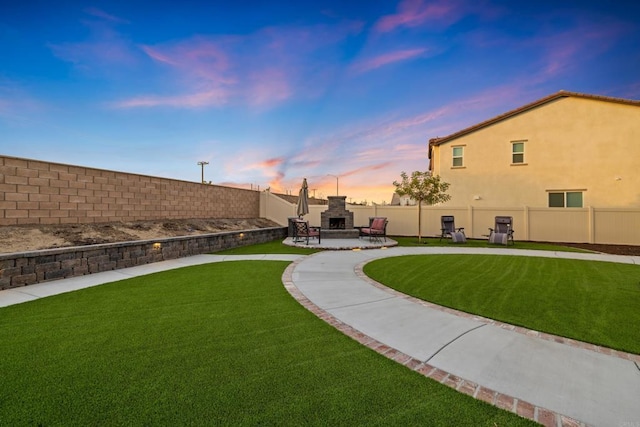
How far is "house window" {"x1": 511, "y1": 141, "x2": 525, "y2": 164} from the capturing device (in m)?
16.2

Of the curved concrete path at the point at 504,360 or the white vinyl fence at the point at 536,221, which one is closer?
the curved concrete path at the point at 504,360

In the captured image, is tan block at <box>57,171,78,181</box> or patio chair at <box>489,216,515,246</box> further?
patio chair at <box>489,216,515,246</box>

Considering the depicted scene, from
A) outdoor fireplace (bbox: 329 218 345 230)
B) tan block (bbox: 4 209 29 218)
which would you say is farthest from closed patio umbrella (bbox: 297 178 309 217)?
tan block (bbox: 4 209 29 218)

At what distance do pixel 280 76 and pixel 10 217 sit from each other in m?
11.4

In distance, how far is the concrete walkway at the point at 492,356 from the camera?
2.08 meters

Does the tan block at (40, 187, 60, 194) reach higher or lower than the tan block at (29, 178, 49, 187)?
lower

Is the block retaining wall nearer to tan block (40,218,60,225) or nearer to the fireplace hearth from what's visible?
tan block (40,218,60,225)

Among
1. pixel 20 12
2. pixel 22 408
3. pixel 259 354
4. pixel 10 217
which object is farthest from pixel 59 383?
pixel 20 12

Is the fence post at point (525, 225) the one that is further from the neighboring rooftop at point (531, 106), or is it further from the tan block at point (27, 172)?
the tan block at point (27, 172)

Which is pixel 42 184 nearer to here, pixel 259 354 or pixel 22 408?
pixel 22 408

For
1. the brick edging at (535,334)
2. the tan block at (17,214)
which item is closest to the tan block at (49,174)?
the tan block at (17,214)

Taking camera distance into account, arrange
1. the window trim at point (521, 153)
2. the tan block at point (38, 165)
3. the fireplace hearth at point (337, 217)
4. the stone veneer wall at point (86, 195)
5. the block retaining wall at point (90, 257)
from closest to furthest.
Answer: the block retaining wall at point (90, 257), the stone veneer wall at point (86, 195), the tan block at point (38, 165), the fireplace hearth at point (337, 217), the window trim at point (521, 153)

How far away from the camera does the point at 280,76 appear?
1330 cm

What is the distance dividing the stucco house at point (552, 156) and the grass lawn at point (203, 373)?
17.1 meters
